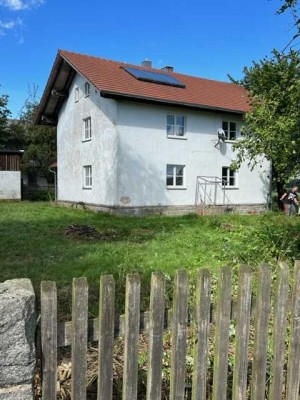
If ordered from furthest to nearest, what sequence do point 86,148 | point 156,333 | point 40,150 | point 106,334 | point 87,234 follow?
point 40,150, point 86,148, point 87,234, point 156,333, point 106,334

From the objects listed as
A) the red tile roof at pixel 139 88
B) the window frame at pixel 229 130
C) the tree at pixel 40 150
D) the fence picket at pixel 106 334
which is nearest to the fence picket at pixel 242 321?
the fence picket at pixel 106 334

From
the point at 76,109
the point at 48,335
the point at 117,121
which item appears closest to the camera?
the point at 48,335

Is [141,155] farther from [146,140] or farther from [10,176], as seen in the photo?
[10,176]

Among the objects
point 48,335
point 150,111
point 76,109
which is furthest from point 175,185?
point 48,335

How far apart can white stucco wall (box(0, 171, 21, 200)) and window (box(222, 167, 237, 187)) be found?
14.2 m

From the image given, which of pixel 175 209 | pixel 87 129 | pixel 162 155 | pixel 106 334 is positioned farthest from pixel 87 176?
pixel 106 334

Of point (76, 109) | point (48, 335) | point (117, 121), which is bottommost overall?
point (48, 335)

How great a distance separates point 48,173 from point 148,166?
1900 cm

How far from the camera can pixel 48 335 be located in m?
2.03

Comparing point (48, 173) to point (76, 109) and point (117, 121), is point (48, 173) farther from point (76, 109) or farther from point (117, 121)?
point (117, 121)

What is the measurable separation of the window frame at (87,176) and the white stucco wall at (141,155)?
285mm

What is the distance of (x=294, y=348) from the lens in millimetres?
2668

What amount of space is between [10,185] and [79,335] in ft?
85.2

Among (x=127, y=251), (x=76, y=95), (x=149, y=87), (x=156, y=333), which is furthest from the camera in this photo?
(x=76, y=95)
